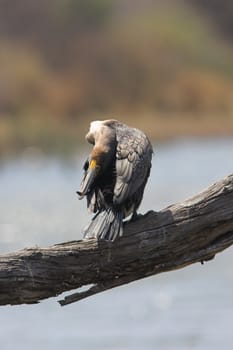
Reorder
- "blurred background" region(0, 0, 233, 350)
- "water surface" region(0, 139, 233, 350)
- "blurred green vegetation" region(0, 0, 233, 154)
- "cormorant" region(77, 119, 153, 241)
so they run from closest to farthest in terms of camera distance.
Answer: "cormorant" region(77, 119, 153, 241) → "water surface" region(0, 139, 233, 350) → "blurred background" region(0, 0, 233, 350) → "blurred green vegetation" region(0, 0, 233, 154)

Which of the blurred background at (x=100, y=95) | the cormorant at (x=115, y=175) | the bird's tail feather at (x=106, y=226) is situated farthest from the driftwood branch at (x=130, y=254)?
the blurred background at (x=100, y=95)

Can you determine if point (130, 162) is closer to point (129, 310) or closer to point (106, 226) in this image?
point (106, 226)

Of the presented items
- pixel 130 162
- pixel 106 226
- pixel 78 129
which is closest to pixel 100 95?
pixel 78 129

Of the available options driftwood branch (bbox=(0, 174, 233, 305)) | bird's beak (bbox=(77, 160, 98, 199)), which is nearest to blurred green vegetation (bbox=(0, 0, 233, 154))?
bird's beak (bbox=(77, 160, 98, 199))

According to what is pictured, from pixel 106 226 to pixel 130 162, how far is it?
41 centimetres

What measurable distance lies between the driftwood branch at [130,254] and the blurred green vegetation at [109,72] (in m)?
16.7

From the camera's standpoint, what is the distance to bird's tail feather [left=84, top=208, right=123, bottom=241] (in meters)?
5.05

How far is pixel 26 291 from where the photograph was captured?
5.03 meters

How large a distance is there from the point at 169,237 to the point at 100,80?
21.1 metres

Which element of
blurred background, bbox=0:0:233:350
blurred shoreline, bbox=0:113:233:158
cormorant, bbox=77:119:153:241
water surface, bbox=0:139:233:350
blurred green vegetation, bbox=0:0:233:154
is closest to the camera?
cormorant, bbox=77:119:153:241

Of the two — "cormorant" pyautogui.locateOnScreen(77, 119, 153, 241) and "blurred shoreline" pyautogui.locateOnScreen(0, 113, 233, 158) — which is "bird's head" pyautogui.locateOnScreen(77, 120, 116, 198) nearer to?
"cormorant" pyautogui.locateOnScreen(77, 119, 153, 241)

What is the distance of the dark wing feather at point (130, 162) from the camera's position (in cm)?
531

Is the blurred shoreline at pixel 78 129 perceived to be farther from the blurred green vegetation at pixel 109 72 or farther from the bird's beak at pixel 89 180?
the bird's beak at pixel 89 180

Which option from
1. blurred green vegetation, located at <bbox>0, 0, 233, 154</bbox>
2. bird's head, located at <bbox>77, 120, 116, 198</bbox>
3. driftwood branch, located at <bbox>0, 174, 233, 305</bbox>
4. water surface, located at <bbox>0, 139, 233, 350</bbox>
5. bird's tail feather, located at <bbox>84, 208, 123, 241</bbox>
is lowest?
driftwood branch, located at <bbox>0, 174, 233, 305</bbox>
